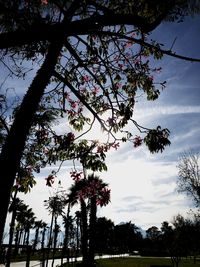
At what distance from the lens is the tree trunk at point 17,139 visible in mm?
3896

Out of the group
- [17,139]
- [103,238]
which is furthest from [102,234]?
[17,139]

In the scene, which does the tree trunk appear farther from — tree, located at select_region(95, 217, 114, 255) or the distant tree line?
tree, located at select_region(95, 217, 114, 255)

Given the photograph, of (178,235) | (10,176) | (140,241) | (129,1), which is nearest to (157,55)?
(129,1)

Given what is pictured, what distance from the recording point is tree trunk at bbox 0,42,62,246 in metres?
3.90

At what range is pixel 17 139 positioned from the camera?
4.17 metres

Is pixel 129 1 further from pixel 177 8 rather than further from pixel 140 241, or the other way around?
pixel 140 241

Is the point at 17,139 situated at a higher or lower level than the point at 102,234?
lower

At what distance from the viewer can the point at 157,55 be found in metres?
7.98

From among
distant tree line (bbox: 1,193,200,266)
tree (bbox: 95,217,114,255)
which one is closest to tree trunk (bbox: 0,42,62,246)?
distant tree line (bbox: 1,193,200,266)

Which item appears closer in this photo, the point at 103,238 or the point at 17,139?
the point at 17,139

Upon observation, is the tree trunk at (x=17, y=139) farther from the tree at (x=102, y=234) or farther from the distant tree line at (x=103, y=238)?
the tree at (x=102, y=234)

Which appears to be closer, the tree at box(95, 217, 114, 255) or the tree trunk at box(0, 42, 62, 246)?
the tree trunk at box(0, 42, 62, 246)

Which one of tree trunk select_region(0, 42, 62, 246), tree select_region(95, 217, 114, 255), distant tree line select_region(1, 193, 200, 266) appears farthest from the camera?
tree select_region(95, 217, 114, 255)

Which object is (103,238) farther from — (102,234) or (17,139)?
(17,139)
